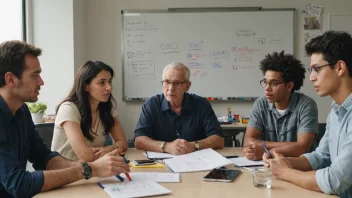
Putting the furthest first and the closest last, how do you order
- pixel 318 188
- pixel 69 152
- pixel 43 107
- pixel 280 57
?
pixel 43 107
pixel 280 57
pixel 69 152
pixel 318 188

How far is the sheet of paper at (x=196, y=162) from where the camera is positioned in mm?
1813

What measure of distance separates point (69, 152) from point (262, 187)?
124 centimetres

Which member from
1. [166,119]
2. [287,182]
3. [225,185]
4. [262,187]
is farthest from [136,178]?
[166,119]

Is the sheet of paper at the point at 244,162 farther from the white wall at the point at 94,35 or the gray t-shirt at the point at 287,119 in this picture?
the white wall at the point at 94,35

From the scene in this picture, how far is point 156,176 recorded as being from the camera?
1655mm

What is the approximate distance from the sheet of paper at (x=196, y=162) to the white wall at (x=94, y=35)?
8.22ft

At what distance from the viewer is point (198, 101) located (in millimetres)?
2717

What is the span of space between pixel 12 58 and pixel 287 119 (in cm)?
178

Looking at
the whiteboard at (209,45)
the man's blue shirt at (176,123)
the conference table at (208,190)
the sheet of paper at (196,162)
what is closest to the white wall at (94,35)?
the whiteboard at (209,45)

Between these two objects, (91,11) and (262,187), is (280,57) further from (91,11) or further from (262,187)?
(91,11)

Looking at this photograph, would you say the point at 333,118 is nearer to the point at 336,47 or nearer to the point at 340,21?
the point at 336,47

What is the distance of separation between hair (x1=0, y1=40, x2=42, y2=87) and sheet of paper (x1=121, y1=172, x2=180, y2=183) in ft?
2.21

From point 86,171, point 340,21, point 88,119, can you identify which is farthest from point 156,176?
point 340,21

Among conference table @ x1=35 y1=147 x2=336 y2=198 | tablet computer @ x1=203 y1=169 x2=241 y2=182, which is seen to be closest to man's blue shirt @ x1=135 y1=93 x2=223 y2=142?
tablet computer @ x1=203 y1=169 x2=241 y2=182
